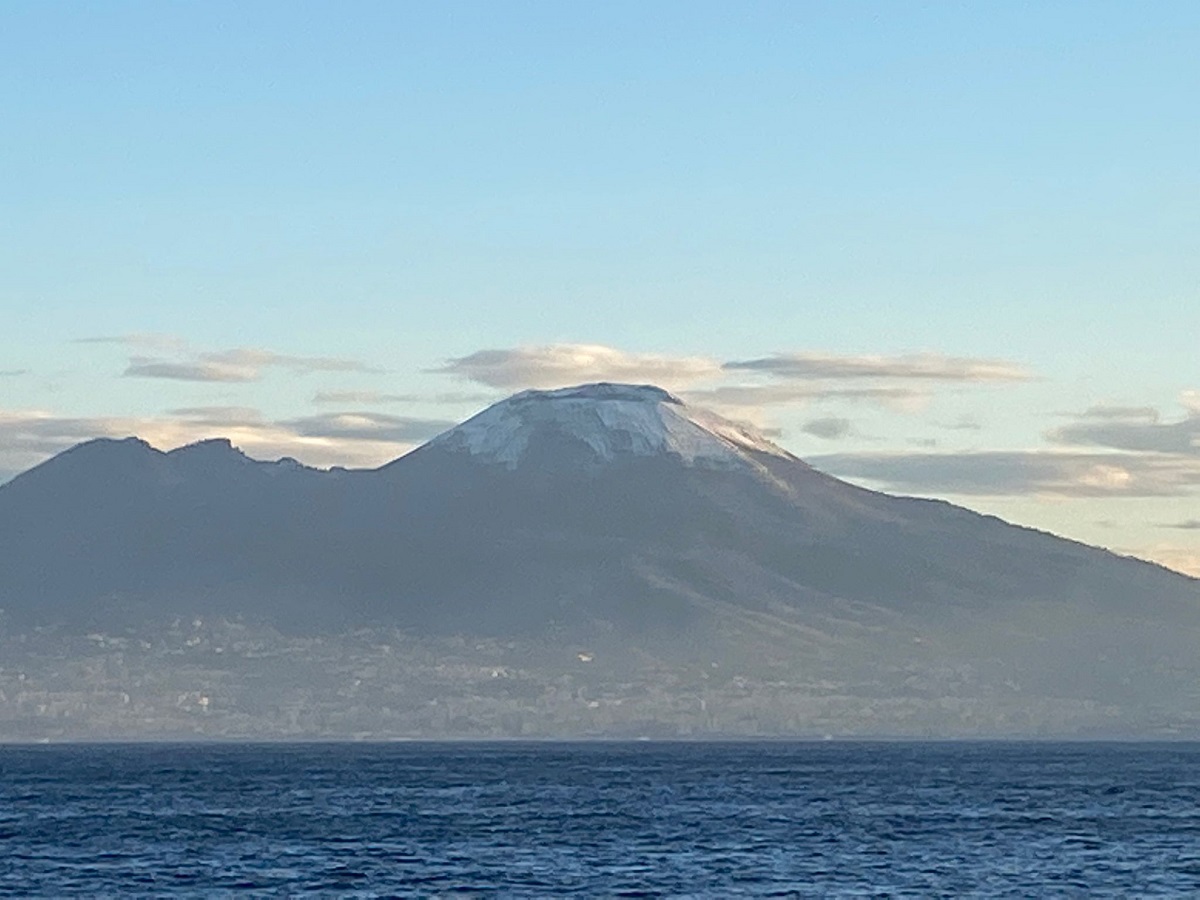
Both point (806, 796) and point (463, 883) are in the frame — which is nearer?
point (463, 883)

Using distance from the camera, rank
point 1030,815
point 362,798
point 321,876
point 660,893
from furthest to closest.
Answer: point 362,798 < point 1030,815 < point 321,876 < point 660,893

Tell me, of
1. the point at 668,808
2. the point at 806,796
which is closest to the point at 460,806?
the point at 668,808

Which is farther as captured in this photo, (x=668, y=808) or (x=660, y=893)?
(x=668, y=808)

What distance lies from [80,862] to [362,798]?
6476cm

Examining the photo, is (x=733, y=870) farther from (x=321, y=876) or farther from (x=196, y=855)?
(x=196, y=855)

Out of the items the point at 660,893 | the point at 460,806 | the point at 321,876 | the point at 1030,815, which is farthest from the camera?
the point at 460,806

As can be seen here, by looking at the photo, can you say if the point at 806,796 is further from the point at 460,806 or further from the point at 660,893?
the point at 660,893

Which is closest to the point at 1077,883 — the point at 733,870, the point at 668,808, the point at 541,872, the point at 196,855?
the point at 733,870

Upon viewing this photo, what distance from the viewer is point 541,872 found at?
356ft

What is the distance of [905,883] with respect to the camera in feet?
341

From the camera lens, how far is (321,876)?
107m

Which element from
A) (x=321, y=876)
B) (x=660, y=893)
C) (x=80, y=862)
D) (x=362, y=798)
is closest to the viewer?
(x=660, y=893)

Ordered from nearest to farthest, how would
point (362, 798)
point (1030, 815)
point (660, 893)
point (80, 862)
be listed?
point (660, 893), point (80, 862), point (1030, 815), point (362, 798)

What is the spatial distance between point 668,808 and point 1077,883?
2441 inches
